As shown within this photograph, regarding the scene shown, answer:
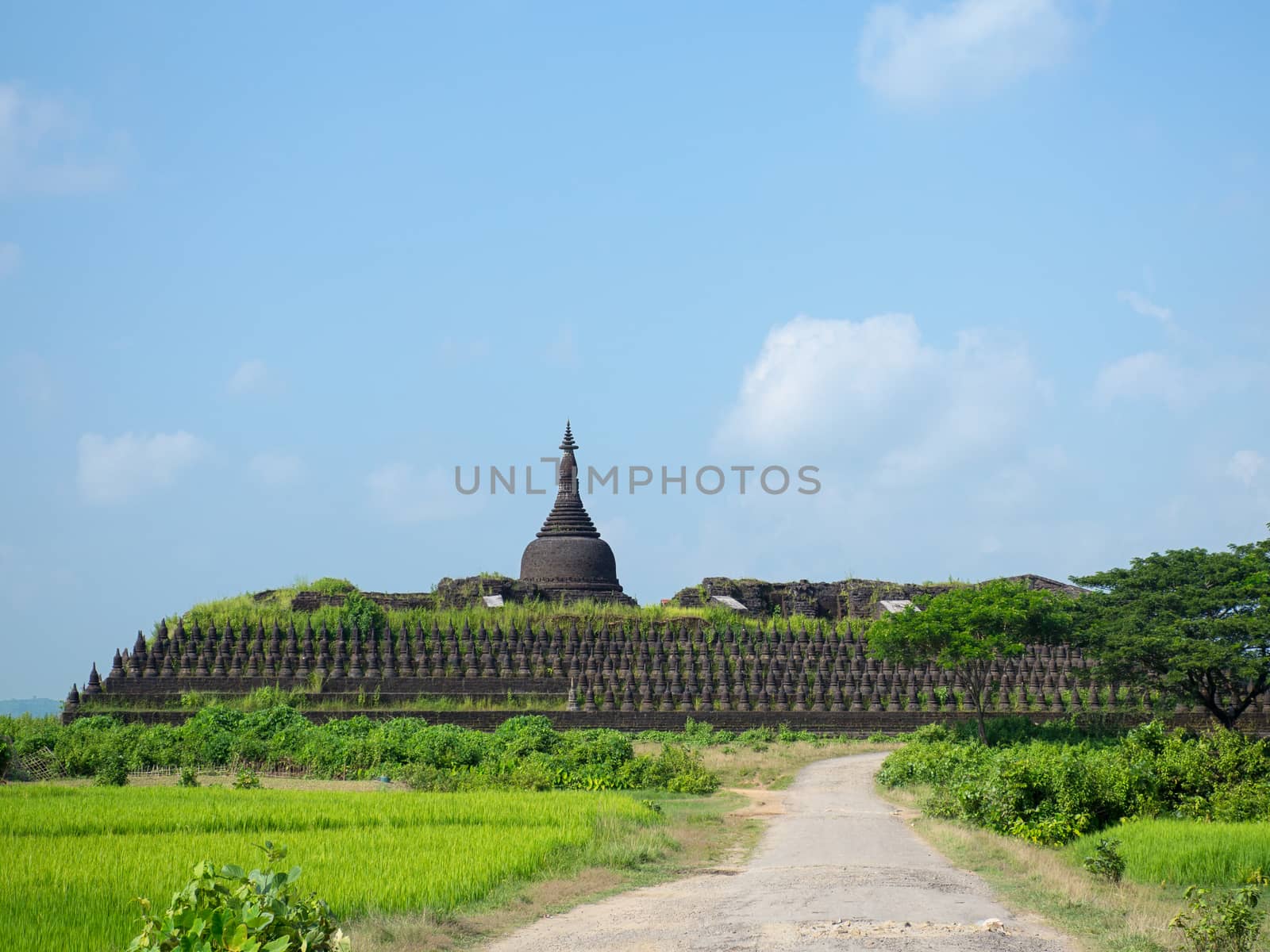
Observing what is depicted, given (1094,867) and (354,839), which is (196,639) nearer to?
(354,839)

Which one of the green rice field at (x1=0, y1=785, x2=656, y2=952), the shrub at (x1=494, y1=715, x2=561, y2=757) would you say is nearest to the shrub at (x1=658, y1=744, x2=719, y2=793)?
the shrub at (x1=494, y1=715, x2=561, y2=757)

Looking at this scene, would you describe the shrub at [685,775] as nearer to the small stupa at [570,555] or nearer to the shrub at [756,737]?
the shrub at [756,737]

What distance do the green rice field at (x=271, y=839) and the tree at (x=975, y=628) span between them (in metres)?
10.2

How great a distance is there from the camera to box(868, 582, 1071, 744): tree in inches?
1037

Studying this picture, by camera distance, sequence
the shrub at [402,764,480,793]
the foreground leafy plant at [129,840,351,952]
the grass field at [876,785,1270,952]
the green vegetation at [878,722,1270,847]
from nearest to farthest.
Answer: the foreground leafy plant at [129,840,351,952]
the grass field at [876,785,1270,952]
the green vegetation at [878,722,1270,847]
the shrub at [402,764,480,793]

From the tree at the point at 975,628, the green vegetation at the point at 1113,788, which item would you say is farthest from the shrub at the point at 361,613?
the green vegetation at the point at 1113,788

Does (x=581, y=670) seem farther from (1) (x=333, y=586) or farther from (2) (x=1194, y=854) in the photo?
(2) (x=1194, y=854)

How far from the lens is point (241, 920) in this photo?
277 inches

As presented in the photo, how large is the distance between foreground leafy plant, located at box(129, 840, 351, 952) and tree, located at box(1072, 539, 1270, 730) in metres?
21.1

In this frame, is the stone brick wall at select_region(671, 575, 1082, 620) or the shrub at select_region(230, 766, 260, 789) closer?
the shrub at select_region(230, 766, 260, 789)

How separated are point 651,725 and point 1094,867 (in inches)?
700

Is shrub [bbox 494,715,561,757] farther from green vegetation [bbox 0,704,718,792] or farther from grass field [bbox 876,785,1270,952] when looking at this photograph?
grass field [bbox 876,785,1270,952]

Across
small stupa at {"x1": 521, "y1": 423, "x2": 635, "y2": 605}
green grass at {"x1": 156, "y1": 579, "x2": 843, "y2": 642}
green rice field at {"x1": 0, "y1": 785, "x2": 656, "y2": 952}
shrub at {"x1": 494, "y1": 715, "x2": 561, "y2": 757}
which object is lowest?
green rice field at {"x1": 0, "y1": 785, "x2": 656, "y2": 952}

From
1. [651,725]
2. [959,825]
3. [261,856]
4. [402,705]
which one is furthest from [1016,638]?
[261,856]
